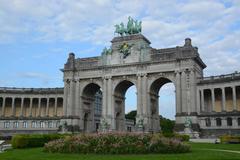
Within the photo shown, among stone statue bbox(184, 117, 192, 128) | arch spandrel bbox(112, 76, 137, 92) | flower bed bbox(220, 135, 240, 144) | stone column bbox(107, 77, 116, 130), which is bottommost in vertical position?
flower bed bbox(220, 135, 240, 144)

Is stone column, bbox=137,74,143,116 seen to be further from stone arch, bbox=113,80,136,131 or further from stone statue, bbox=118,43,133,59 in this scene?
stone statue, bbox=118,43,133,59

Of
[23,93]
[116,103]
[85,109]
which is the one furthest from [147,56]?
[23,93]

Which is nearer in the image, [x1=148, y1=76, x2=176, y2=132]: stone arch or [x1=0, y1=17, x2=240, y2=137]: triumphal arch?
[x1=0, y1=17, x2=240, y2=137]: triumphal arch

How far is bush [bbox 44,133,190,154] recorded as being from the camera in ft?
97.4

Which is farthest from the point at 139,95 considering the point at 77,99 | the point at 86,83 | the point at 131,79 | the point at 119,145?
the point at 119,145

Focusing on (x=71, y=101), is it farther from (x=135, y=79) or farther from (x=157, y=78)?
(x=157, y=78)

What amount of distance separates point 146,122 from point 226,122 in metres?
18.1

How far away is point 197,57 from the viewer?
7769 centimetres

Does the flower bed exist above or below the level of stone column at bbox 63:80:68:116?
below

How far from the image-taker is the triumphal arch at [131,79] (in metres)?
76.1

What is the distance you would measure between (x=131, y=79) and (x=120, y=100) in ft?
27.5

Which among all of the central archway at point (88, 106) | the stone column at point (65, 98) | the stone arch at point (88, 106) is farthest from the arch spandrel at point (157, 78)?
the stone column at point (65, 98)

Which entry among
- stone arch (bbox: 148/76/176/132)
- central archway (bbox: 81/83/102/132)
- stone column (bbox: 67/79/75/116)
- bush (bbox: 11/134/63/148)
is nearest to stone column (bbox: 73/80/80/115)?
stone column (bbox: 67/79/75/116)

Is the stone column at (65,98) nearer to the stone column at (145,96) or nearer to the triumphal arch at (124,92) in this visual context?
the triumphal arch at (124,92)
